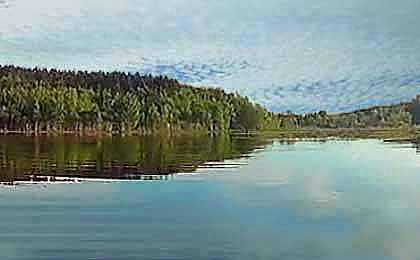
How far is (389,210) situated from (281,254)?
5.09 meters

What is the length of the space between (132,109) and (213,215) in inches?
3367

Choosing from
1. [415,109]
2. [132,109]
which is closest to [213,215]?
[132,109]

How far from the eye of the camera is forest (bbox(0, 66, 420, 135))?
296 ft

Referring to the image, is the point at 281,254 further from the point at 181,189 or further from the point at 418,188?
the point at 418,188

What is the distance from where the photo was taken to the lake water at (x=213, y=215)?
1037 centimetres

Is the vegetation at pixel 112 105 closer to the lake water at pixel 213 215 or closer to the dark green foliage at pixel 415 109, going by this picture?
the dark green foliage at pixel 415 109

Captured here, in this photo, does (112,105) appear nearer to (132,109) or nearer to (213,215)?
(132,109)

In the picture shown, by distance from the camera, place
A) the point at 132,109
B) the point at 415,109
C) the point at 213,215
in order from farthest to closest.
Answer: the point at 415,109 → the point at 132,109 → the point at 213,215

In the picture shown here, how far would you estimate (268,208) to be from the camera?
47.4 ft

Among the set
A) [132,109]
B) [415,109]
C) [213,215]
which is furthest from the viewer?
[415,109]

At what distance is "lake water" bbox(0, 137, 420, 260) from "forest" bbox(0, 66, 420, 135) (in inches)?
2506

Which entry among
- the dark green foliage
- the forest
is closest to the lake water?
the forest

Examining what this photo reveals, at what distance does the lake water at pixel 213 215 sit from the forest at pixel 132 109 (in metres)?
63.6

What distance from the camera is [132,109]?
98.4 meters
